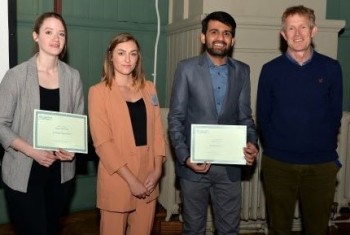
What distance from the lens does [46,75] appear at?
2156mm

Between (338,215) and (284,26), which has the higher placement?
(284,26)

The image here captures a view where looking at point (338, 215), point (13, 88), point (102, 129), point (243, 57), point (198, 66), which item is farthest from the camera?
point (338, 215)

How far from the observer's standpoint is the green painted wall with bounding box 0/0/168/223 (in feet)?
11.3

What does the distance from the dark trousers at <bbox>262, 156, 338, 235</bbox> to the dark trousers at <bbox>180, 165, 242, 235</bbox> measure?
0.24m

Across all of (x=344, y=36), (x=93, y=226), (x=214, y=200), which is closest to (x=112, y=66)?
(x=214, y=200)

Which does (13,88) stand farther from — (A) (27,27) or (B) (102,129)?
(A) (27,27)

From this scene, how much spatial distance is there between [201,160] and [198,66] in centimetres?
50

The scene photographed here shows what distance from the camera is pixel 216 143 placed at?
2.29 metres

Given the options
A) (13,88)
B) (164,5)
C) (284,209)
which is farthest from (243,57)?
(13,88)

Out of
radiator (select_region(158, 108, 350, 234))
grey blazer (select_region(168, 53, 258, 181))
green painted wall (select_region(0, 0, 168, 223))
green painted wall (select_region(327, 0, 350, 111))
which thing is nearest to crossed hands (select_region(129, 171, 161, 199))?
grey blazer (select_region(168, 53, 258, 181))

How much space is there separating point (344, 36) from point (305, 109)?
6.36ft

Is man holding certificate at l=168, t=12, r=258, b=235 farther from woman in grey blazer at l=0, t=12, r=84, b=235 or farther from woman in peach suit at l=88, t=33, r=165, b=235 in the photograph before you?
woman in grey blazer at l=0, t=12, r=84, b=235

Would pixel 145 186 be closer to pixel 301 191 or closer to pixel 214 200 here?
pixel 214 200

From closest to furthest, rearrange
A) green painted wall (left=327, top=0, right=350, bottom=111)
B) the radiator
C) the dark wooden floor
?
the radiator → the dark wooden floor → green painted wall (left=327, top=0, right=350, bottom=111)
